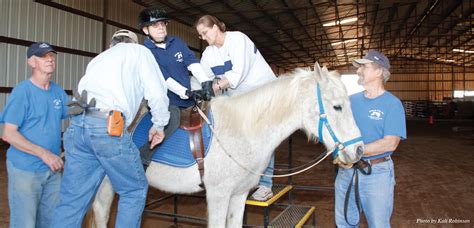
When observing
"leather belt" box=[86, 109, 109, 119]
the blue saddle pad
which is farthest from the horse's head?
"leather belt" box=[86, 109, 109, 119]

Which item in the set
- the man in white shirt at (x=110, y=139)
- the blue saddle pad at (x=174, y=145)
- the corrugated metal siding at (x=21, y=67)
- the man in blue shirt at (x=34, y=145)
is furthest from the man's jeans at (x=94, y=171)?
the corrugated metal siding at (x=21, y=67)

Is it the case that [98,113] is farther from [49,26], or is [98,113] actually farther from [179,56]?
[49,26]

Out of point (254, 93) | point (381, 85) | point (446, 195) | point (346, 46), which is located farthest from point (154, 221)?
point (346, 46)

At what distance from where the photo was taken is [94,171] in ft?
8.28

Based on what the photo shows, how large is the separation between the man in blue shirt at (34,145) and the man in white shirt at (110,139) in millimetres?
467

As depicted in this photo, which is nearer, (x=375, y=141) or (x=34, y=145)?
(x=34, y=145)

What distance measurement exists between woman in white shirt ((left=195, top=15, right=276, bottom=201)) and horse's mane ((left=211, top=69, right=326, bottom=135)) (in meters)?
0.29

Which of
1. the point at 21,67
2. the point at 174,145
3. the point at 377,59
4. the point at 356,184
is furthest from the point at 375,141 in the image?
the point at 21,67

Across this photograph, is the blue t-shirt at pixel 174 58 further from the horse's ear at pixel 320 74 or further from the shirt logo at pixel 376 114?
the shirt logo at pixel 376 114

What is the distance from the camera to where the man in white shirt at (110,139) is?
2393mm

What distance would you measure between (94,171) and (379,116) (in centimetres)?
225

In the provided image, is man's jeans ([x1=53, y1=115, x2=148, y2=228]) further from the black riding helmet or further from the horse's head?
the horse's head

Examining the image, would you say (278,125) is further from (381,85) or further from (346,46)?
(346,46)

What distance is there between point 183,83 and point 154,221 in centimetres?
285
